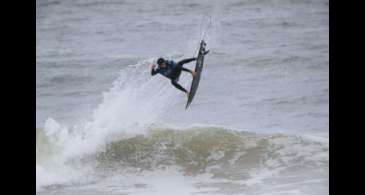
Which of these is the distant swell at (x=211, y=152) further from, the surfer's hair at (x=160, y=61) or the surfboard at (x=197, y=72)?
the surfer's hair at (x=160, y=61)

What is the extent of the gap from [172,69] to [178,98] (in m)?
0.22

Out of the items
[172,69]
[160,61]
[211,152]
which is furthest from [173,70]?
[211,152]

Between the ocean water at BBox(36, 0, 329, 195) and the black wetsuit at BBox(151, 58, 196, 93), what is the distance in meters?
0.05

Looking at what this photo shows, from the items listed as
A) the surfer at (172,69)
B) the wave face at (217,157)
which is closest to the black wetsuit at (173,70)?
the surfer at (172,69)

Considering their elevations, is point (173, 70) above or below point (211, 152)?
above

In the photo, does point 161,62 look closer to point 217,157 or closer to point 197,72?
point 197,72

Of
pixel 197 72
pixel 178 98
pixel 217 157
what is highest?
pixel 197 72

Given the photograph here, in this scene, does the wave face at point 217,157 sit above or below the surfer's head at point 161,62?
below

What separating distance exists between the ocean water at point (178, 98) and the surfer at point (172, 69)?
44 millimetres

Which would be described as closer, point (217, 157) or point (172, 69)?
point (172, 69)

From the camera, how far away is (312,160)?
4996 millimetres

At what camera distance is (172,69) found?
491cm

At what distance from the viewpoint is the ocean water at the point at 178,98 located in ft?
16.3
